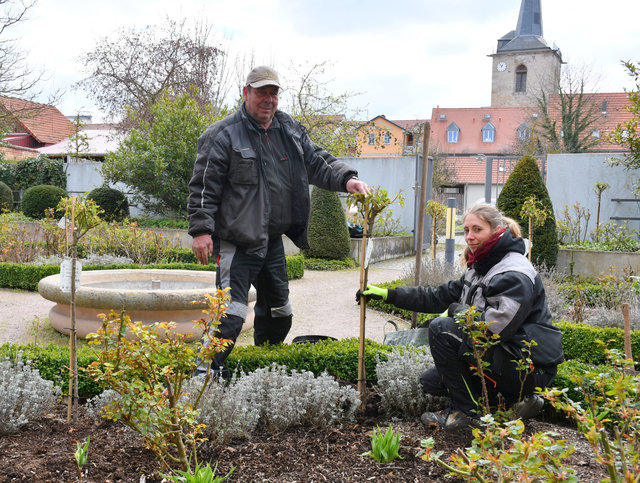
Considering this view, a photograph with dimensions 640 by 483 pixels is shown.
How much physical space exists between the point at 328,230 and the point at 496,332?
9.26m

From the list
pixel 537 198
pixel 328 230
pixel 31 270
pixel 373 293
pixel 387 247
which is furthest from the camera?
pixel 387 247

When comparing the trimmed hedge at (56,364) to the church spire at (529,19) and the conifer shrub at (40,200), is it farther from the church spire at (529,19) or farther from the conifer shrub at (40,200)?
the church spire at (529,19)

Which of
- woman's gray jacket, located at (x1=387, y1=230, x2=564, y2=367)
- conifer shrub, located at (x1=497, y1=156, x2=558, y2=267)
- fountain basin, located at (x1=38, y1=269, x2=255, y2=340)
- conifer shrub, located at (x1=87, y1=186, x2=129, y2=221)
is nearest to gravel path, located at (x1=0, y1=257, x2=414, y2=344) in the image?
fountain basin, located at (x1=38, y1=269, x2=255, y2=340)

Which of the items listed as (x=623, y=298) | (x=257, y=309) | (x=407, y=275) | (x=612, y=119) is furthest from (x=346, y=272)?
(x=612, y=119)

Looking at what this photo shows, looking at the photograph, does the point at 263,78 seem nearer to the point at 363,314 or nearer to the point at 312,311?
the point at 363,314

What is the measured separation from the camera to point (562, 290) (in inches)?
281

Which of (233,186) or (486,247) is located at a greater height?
(233,186)

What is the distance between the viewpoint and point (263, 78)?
344 centimetres

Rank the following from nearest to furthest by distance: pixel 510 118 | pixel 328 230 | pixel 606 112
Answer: pixel 328 230
pixel 606 112
pixel 510 118

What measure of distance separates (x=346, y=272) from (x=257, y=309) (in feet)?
24.0

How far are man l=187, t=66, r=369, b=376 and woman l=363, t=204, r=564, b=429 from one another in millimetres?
767

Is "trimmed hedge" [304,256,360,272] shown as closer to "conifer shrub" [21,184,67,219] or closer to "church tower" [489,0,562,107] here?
"conifer shrub" [21,184,67,219]

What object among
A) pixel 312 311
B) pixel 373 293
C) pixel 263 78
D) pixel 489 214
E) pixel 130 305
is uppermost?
pixel 263 78

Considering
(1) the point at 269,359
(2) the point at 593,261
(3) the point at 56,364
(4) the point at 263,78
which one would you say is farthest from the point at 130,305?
(2) the point at 593,261
